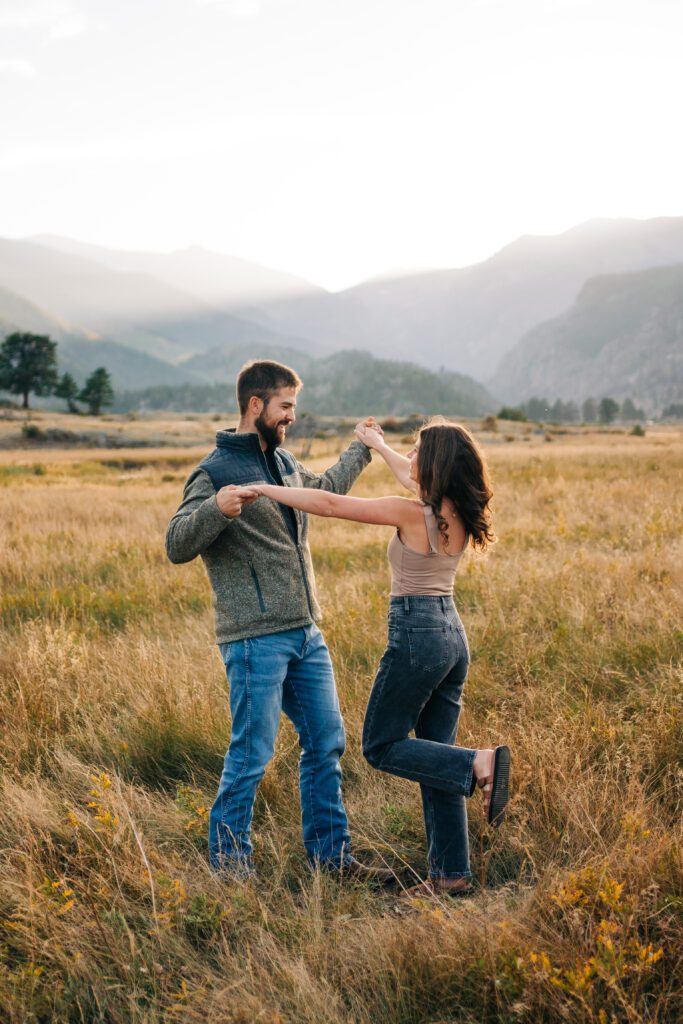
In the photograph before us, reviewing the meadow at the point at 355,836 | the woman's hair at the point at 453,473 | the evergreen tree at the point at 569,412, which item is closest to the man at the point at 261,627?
the meadow at the point at 355,836

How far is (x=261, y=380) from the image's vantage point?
11.2 feet

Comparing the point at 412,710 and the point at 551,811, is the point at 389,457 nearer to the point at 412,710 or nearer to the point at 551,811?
the point at 412,710

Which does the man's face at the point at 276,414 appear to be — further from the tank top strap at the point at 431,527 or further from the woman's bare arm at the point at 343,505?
the tank top strap at the point at 431,527

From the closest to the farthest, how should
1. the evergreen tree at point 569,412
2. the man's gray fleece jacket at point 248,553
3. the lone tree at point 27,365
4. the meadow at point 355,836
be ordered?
1. the meadow at point 355,836
2. the man's gray fleece jacket at point 248,553
3. the lone tree at point 27,365
4. the evergreen tree at point 569,412

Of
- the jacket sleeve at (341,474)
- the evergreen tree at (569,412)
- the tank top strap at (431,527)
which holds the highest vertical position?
the evergreen tree at (569,412)

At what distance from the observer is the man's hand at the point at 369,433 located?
148 inches

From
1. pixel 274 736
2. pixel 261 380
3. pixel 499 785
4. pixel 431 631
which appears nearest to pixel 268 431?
pixel 261 380

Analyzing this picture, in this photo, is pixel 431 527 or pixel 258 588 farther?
pixel 258 588

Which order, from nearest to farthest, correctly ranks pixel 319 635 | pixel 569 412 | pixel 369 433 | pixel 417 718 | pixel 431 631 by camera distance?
pixel 431 631 → pixel 417 718 → pixel 319 635 → pixel 369 433 → pixel 569 412

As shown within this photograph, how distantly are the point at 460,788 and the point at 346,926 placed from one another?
72 centimetres

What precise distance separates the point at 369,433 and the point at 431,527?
3.14 feet

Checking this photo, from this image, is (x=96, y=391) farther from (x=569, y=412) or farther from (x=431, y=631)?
(x=569, y=412)

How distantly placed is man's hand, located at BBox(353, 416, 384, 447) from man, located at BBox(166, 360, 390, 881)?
0.46 metres

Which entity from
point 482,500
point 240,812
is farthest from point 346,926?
point 482,500
